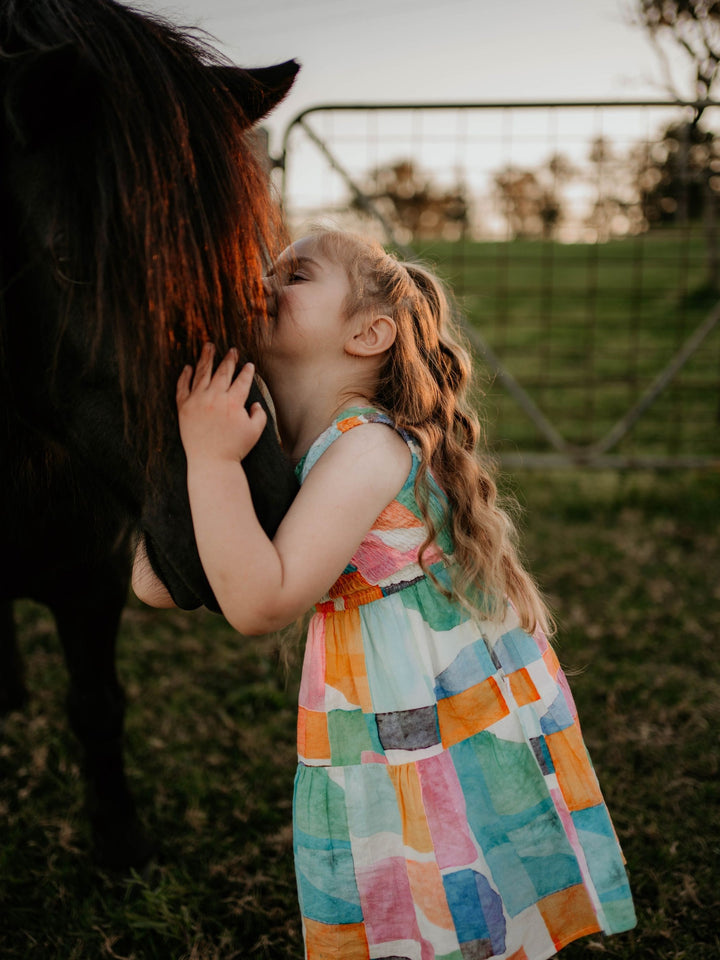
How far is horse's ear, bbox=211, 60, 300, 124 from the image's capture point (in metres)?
1.14

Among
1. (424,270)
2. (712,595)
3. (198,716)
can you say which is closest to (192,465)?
(424,270)

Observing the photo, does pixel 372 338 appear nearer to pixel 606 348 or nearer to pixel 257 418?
pixel 257 418

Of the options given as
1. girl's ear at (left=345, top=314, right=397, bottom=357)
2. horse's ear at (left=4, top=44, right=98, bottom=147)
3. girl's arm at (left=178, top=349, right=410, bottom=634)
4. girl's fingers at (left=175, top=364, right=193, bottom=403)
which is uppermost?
horse's ear at (left=4, top=44, right=98, bottom=147)

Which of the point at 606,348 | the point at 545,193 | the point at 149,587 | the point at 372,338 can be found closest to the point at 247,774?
the point at 149,587

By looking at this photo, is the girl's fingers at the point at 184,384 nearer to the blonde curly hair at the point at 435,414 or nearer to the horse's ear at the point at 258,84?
the blonde curly hair at the point at 435,414

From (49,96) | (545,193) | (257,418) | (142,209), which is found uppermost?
(545,193)

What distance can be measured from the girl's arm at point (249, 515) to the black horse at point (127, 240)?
0.03 m

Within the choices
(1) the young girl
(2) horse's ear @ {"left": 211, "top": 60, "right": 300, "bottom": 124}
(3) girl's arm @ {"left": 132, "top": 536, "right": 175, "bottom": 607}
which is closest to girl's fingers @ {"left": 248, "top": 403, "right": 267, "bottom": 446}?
(1) the young girl

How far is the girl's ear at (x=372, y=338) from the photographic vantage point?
1200 millimetres

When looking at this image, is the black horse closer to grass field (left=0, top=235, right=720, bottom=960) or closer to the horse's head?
the horse's head

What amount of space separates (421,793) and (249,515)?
1.79ft

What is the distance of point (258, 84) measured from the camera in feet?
A: 3.83

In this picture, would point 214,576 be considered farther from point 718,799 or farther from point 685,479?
point 685,479

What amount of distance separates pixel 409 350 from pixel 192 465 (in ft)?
1.49
